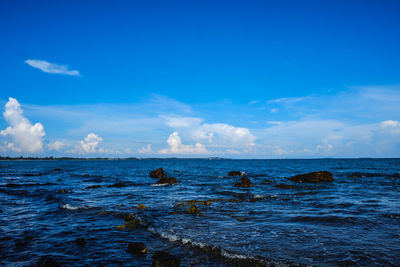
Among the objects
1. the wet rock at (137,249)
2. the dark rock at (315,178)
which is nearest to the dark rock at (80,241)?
the wet rock at (137,249)

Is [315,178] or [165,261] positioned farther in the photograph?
[315,178]

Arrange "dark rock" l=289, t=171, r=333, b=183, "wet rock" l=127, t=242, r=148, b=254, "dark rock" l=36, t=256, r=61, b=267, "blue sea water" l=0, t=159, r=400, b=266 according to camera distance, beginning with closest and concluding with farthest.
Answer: "dark rock" l=36, t=256, r=61, b=267 → "blue sea water" l=0, t=159, r=400, b=266 → "wet rock" l=127, t=242, r=148, b=254 → "dark rock" l=289, t=171, r=333, b=183

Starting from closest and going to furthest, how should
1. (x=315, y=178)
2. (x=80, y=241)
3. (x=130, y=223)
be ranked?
(x=80, y=241), (x=130, y=223), (x=315, y=178)

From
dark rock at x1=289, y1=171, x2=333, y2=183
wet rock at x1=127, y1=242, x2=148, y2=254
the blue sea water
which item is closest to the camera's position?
the blue sea water

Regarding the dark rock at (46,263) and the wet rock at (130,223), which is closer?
the dark rock at (46,263)

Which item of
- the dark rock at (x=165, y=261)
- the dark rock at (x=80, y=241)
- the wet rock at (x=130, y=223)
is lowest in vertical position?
the wet rock at (x=130, y=223)

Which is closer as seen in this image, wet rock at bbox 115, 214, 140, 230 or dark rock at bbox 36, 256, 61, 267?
dark rock at bbox 36, 256, 61, 267

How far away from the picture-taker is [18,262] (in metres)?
6.59

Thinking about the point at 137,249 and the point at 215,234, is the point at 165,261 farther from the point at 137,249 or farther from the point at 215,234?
the point at 215,234

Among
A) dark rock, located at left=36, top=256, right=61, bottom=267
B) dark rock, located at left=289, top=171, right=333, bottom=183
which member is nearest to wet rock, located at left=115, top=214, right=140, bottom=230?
dark rock, located at left=36, top=256, right=61, bottom=267

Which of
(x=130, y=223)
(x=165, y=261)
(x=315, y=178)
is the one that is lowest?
(x=315, y=178)

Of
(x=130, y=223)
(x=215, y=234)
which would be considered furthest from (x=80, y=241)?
(x=215, y=234)

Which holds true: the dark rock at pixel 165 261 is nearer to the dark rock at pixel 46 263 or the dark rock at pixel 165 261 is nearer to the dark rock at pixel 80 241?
the dark rock at pixel 46 263

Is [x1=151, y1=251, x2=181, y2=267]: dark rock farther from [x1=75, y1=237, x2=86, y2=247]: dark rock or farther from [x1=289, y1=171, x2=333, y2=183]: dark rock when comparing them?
[x1=289, y1=171, x2=333, y2=183]: dark rock
